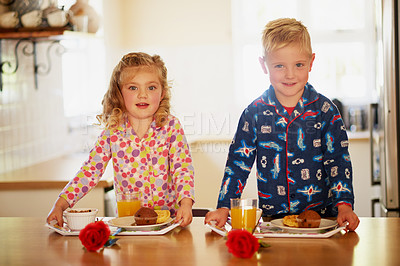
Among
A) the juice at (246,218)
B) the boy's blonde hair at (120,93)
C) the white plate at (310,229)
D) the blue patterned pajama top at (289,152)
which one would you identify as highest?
the boy's blonde hair at (120,93)

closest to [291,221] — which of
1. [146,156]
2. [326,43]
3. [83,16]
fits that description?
[146,156]

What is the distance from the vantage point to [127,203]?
1441 millimetres

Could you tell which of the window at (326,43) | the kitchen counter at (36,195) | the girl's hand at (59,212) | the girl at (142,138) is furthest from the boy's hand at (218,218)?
the window at (326,43)

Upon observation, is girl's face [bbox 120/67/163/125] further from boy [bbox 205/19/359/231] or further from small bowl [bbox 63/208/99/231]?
small bowl [bbox 63/208/99/231]

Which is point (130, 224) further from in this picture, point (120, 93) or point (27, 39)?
point (27, 39)

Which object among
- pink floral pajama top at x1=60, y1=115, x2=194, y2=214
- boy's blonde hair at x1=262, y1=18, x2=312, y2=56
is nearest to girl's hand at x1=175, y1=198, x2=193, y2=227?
pink floral pajama top at x1=60, y1=115, x2=194, y2=214

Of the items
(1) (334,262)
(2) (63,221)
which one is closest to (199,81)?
(2) (63,221)

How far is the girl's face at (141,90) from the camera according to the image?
1604mm

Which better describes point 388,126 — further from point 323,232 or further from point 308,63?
point 323,232

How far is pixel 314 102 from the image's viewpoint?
157 centimetres

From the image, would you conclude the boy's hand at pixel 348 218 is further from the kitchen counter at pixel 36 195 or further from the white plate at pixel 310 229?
the kitchen counter at pixel 36 195

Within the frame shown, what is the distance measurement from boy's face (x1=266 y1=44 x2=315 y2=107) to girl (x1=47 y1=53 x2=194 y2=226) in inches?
13.6

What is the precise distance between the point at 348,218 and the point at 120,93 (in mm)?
781

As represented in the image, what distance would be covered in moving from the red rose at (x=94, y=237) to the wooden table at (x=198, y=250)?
17mm
